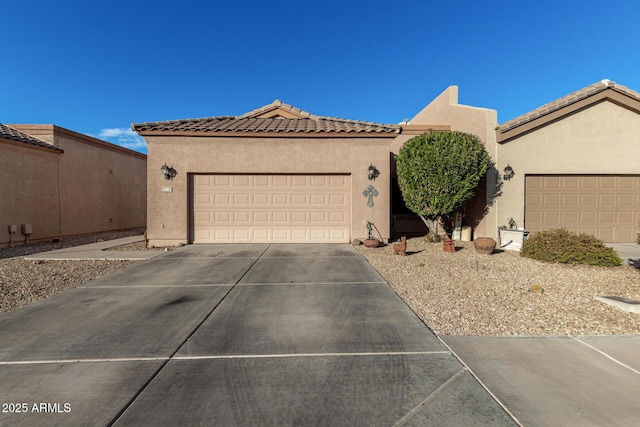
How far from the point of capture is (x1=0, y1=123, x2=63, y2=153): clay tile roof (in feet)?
33.3

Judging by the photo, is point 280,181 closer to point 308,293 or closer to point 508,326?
point 308,293

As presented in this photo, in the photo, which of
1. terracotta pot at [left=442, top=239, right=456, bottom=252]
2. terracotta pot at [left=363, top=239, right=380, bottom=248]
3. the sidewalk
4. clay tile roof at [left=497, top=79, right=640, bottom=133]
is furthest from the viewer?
clay tile roof at [left=497, top=79, right=640, bottom=133]

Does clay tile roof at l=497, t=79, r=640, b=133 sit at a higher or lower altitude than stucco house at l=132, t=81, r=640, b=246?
higher

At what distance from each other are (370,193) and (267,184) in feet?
12.6

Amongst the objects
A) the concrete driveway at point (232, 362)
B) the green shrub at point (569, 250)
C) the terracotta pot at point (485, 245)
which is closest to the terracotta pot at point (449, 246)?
the terracotta pot at point (485, 245)

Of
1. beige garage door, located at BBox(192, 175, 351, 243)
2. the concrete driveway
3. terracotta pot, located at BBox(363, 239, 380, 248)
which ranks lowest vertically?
the concrete driveway

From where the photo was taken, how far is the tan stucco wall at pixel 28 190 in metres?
9.87

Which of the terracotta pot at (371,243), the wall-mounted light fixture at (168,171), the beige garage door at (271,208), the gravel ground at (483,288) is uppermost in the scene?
the wall-mounted light fixture at (168,171)

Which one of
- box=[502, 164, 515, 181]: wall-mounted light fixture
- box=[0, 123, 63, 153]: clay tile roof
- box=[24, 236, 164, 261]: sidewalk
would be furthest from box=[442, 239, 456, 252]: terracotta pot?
box=[0, 123, 63, 153]: clay tile roof

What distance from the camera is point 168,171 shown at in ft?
32.9

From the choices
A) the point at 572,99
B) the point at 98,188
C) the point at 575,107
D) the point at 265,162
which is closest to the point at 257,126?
the point at 265,162

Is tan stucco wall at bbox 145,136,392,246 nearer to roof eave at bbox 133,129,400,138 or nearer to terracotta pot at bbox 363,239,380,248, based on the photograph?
roof eave at bbox 133,129,400,138

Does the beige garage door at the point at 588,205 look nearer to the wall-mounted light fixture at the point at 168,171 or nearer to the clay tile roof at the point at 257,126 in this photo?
the clay tile roof at the point at 257,126

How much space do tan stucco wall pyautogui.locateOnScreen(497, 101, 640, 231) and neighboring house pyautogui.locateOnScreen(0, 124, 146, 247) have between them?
58.8 feet
